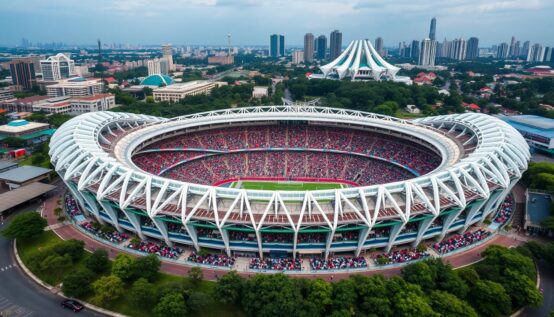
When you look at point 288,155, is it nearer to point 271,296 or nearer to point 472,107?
point 271,296

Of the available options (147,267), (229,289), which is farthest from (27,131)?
(229,289)

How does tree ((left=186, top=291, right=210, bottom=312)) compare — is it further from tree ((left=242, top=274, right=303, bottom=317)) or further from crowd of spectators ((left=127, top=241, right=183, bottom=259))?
crowd of spectators ((left=127, top=241, right=183, bottom=259))

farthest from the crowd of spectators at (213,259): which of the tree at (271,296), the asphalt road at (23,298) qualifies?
the asphalt road at (23,298)

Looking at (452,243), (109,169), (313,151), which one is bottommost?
(452,243)

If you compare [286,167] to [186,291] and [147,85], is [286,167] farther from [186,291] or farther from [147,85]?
[147,85]

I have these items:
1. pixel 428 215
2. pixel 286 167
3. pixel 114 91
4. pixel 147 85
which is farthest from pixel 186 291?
pixel 147 85
